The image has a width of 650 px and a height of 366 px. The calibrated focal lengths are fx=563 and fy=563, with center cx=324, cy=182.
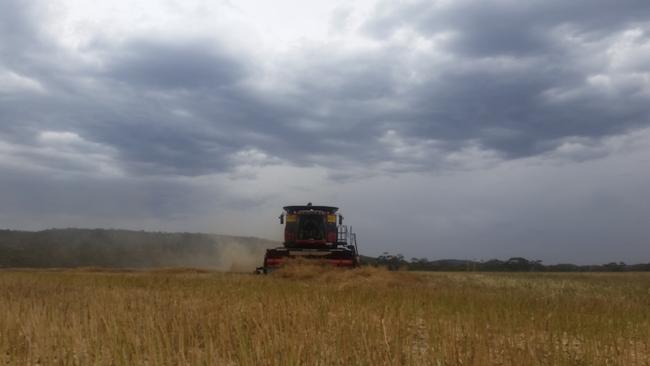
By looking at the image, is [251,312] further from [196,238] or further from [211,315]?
[196,238]

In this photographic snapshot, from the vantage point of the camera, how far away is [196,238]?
63.3m

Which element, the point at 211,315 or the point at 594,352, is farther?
the point at 211,315

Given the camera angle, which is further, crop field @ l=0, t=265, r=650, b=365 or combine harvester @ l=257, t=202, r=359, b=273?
combine harvester @ l=257, t=202, r=359, b=273

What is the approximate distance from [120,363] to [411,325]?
367cm

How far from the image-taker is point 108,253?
5366 centimetres

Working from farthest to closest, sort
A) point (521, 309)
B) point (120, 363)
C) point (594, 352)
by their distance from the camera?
point (521, 309)
point (594, 352)
point (120, 363)

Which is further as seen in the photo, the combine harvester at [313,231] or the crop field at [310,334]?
the combine harvester at [313,231]

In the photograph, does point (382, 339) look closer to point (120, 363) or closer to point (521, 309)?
point (120, 363)

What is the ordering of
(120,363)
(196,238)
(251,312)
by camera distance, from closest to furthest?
(120,363), (251,312), (196,238)

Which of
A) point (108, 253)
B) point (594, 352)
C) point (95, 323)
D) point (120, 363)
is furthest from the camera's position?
point (108, 253)

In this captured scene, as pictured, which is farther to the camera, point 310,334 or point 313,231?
point 313,231

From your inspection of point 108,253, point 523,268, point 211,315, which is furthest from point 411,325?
A: point 108,253

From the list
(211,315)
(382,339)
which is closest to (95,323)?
(211,315)

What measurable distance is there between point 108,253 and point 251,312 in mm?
50351
